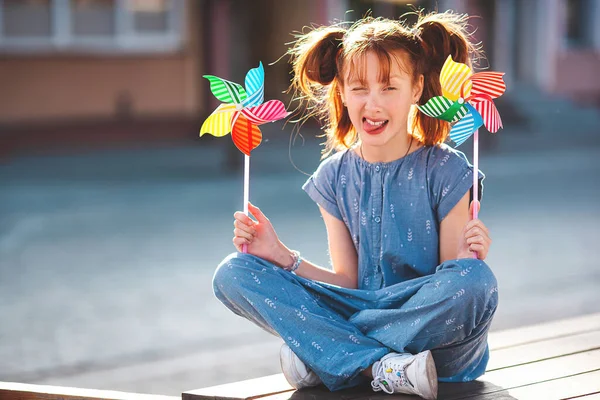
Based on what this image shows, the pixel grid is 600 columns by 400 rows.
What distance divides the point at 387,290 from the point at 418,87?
65cm

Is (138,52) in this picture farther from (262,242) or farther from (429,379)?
(429,379)

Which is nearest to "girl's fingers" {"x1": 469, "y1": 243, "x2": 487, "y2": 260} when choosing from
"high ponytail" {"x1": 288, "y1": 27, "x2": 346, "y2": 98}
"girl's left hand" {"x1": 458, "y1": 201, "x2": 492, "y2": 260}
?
"girl's left hand" {"x1": 458, "y1": 201, "x2": 492, "y2": 260}

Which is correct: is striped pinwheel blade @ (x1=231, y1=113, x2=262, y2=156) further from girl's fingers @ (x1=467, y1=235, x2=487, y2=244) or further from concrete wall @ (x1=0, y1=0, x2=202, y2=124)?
concrete wall @ (x1=0, y1=0, x2=202, y2=124)

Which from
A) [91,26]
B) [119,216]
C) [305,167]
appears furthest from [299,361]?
[91,26]

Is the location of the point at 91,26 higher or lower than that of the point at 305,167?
higher

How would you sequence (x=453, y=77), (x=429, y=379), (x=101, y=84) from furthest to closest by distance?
(x=101, y=84) < (x=453, y=77) < (x=429, y=379)

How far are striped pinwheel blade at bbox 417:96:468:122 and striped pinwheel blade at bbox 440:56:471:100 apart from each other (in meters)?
0.02

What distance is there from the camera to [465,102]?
2885mm

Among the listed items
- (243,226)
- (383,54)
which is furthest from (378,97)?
(243,226)

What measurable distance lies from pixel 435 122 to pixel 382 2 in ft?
48.2

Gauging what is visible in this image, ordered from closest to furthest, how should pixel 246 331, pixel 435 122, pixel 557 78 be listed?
pixel 435 122 → pixel 246 331 → pixel 557 78

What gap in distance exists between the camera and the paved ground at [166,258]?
15.7ft

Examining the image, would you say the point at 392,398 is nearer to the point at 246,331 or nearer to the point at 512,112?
the point at 246,331

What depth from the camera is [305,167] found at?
42.8ft
